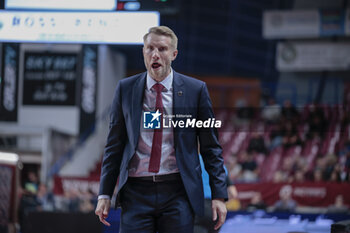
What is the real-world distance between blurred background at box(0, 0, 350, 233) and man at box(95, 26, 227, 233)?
1.84 meters

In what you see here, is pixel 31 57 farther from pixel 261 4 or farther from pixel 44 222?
pixel 44 222

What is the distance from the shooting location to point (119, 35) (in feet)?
13.3

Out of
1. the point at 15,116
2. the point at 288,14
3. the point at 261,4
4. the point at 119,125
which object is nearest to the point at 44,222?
the point at 119,125

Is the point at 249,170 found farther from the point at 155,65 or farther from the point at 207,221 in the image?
the point at 155,65

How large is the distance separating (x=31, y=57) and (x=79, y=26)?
430 inches

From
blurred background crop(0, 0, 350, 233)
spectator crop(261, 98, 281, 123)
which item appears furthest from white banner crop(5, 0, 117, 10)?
spectator crop(261, 98, 281, 123)

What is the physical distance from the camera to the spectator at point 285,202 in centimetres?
909

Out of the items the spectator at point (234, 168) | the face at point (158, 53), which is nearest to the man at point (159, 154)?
the face at point (158, 53)

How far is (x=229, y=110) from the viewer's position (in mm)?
6949

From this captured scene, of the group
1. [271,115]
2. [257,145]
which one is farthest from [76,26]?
[271,115]

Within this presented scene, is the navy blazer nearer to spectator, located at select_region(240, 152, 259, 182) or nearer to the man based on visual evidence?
the man

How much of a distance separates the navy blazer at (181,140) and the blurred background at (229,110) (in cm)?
182

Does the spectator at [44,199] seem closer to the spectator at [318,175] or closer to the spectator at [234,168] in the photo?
the spectator at [234,168]

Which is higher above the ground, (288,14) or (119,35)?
(288,14)
